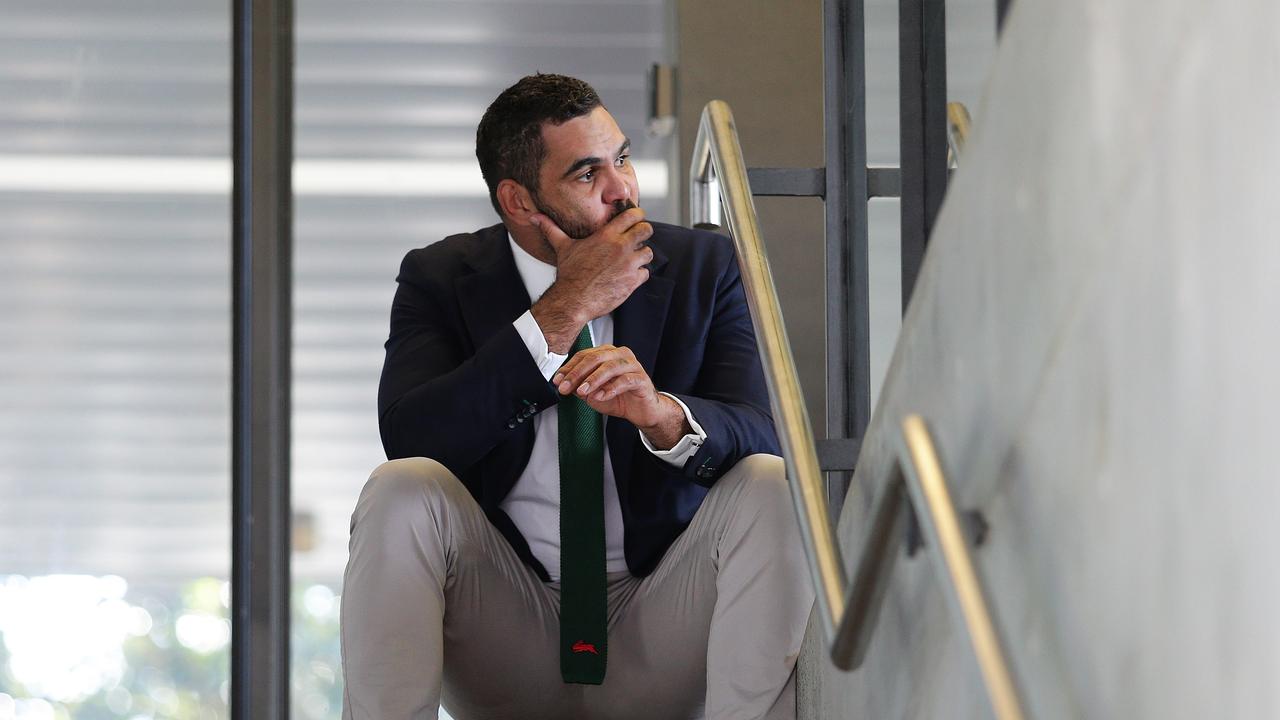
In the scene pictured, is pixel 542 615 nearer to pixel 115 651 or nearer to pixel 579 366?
pixel 579 366

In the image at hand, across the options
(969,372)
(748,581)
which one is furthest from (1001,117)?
(748,581)

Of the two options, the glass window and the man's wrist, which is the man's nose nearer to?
the man's wrist

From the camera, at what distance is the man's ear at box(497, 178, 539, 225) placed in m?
1.99

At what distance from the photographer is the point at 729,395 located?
186 centimetres

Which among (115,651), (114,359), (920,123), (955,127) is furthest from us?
(114,359)

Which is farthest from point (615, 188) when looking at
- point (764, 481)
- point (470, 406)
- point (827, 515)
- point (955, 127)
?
point (827, 515)

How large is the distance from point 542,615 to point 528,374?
0.28 meters

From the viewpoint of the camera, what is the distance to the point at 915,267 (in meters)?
1.46

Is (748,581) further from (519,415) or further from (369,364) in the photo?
(369,364)

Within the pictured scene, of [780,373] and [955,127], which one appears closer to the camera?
[780,373]

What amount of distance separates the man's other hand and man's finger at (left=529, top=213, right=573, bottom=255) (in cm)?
5

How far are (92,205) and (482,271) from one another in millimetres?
1328

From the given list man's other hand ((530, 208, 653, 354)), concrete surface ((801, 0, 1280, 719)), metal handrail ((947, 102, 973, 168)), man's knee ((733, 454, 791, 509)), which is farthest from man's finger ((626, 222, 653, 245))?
concrete surface ((801, 0, 1280, 719))

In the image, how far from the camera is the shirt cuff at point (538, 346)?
68.5 inches
